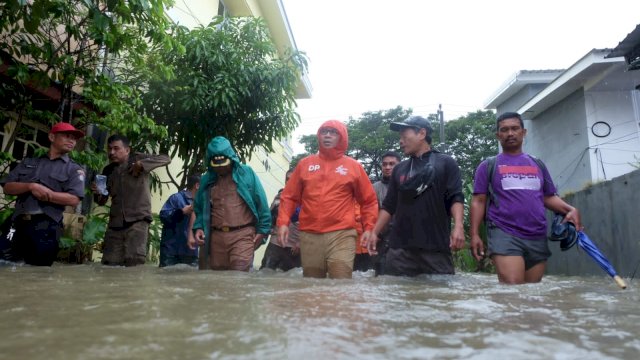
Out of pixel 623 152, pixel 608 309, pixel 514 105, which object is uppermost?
pixel 514 105

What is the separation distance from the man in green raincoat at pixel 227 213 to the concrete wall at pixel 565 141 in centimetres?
1124

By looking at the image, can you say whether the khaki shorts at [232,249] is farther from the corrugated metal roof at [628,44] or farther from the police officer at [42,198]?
the corrugated metal roof at [628,44]

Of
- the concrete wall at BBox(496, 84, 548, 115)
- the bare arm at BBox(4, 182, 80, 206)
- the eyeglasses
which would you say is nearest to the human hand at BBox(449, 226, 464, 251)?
the eyeglasses

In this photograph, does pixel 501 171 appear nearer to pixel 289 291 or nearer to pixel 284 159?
pixel 289 291

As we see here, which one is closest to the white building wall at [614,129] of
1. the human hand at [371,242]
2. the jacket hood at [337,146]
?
the jacket hood at [337,146]

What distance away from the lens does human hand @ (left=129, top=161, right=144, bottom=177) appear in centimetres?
459

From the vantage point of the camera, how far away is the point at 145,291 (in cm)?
212

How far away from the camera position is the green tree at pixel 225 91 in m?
6.89

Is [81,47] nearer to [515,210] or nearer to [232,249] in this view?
[232,249]

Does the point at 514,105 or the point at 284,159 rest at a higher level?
the point at 514,105

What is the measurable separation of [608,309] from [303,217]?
7.51 ft

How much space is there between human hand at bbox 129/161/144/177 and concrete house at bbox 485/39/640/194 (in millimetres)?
A: 10891

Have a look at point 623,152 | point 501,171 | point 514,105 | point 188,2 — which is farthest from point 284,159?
point 501,171

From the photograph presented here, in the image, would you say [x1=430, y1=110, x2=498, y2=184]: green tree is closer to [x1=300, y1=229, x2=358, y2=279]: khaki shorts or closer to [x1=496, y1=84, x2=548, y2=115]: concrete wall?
[x1=496, y1=84, x2=548, y2=115]: concrete wall
